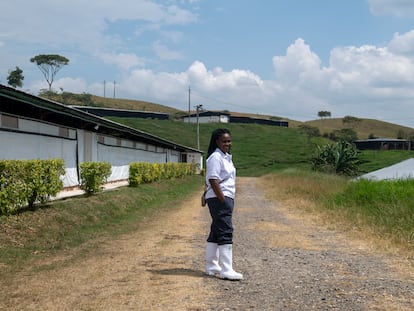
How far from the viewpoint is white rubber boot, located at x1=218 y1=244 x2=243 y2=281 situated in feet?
18.4

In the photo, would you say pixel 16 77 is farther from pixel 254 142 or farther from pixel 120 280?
pixel 120 280

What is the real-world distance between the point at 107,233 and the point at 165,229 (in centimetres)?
127

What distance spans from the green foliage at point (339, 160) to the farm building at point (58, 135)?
2238cm

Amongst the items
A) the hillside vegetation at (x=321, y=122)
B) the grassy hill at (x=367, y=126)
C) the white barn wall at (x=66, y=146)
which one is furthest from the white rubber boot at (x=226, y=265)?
the grassy hill at (x=367, y=126)

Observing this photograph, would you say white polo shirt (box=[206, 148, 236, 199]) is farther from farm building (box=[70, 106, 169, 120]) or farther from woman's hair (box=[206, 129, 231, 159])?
farm building (box=[70, 106, 169, 120])

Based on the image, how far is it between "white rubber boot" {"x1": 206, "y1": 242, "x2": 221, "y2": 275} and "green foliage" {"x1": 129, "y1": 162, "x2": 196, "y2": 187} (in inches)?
A: 589

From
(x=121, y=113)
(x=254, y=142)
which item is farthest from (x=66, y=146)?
(x=121, y=113)

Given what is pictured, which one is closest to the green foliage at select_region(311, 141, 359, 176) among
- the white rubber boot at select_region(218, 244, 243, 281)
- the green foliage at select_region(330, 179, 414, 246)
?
the green foliage at select_region(330, 179, 414, 246)

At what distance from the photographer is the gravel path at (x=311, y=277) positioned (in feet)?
15.4

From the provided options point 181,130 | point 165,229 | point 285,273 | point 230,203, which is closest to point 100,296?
point 230,203

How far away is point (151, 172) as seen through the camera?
24141mm

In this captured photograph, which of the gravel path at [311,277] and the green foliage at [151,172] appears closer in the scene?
the gravel path at [311,277]

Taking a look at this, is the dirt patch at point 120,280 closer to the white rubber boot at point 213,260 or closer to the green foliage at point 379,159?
the white rubber boot at point 213,260

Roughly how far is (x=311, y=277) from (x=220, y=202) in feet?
4.60
